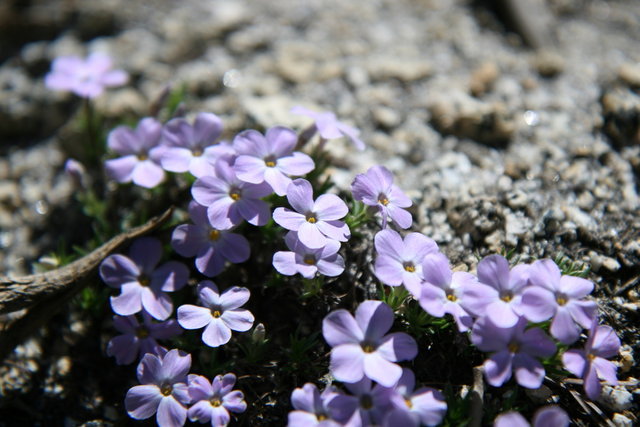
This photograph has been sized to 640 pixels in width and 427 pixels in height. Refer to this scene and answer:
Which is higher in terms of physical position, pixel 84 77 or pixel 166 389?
pixel 84 77

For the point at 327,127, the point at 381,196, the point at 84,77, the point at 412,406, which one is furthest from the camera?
the point at 84,77

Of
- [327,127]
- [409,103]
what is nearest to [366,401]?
[327,127]

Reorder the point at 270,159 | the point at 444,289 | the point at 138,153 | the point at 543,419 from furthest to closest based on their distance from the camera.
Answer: the point at 138,153 → the point at 270,159 → the point at 444,289 → the point at 543,419

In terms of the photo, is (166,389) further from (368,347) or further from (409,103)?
(409,103)

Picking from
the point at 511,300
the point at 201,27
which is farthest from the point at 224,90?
the point at 511,300

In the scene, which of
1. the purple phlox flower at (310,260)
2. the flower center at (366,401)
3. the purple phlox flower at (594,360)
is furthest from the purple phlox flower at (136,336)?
the purple phlox flower at (594,360)

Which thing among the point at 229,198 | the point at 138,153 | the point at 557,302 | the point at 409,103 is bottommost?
the point at 138,153

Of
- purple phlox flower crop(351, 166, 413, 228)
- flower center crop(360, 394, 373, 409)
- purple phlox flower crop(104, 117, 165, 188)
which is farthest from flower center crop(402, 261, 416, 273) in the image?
purple phlox flower crop(104, 117, 165, 188)

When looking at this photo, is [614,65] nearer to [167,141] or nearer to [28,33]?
[167,141]
